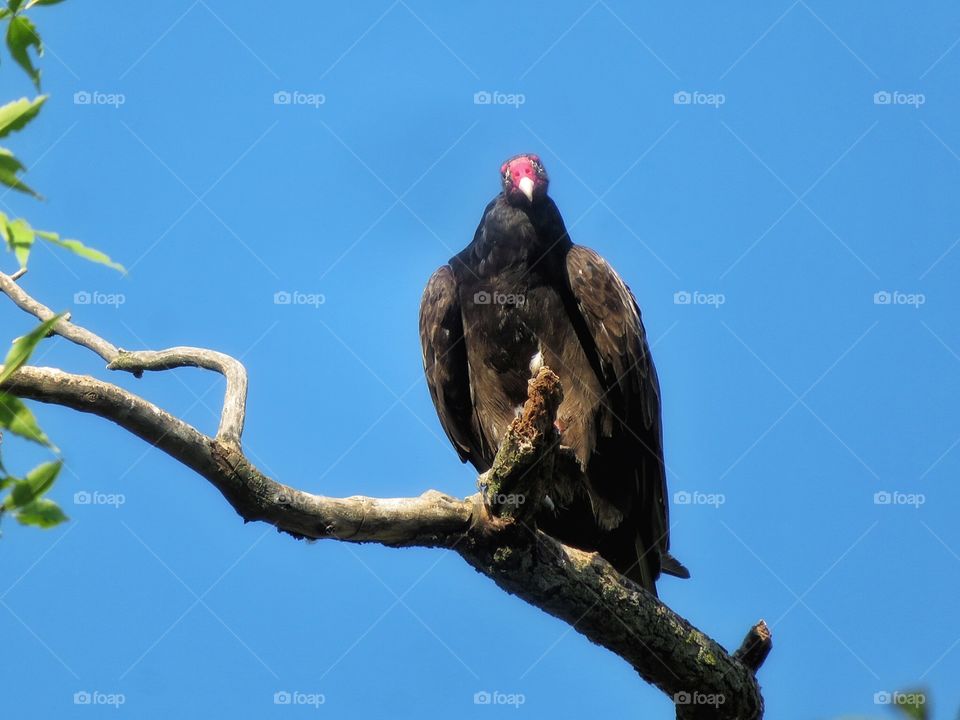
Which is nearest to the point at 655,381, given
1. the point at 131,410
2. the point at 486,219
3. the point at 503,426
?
the point at 503,426

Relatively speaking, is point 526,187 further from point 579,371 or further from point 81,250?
point 81,250

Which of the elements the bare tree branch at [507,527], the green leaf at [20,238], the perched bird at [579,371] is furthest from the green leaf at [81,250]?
the perched bird at [579,371]

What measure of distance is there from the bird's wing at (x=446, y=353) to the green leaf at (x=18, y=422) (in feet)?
14.7

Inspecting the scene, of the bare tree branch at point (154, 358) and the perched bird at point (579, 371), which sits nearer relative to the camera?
the bare tree branch at point (154, 358)

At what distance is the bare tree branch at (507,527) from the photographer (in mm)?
3529

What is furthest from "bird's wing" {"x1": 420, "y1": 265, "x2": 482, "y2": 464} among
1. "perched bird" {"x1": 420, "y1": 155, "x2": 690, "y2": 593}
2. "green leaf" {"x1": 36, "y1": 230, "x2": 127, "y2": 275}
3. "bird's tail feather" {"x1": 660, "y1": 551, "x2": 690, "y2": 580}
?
"green leaf" {"x1": 36, "y1": 230, "x2": 127, "y2": 275}

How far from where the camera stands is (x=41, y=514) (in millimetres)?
1810

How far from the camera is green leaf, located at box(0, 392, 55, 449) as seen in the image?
1845 millimetres

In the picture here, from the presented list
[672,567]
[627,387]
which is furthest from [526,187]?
[672,567]

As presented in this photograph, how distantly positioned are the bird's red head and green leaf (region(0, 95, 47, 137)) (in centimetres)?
450

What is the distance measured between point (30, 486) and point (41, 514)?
53mm

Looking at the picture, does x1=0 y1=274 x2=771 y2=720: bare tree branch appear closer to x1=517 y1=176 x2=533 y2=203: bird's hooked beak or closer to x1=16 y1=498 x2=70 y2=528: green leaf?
x1=16 y1=498 x2=70 y2=528: green leaf

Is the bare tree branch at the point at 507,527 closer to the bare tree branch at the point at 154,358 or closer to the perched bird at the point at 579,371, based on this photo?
Result: the bare tree branch at the point at 154,358

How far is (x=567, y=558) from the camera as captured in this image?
446 centimetres
